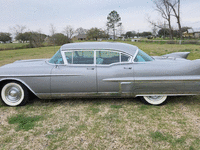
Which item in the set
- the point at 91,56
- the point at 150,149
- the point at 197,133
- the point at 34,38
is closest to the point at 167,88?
the point at 197,133

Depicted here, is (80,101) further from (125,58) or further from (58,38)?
(58,38)

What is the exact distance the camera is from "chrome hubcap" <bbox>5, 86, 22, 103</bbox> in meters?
3.45

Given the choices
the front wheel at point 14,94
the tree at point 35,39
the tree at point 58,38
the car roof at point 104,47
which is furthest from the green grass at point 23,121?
the tree at point 58,38

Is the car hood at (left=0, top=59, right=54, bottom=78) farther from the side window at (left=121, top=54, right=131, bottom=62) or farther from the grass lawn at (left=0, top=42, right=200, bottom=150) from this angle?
the side window at (left=121, top=54, right=131, bottom=62)

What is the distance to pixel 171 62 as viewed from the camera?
339cm

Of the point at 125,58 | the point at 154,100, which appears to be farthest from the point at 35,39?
the point at 154,100

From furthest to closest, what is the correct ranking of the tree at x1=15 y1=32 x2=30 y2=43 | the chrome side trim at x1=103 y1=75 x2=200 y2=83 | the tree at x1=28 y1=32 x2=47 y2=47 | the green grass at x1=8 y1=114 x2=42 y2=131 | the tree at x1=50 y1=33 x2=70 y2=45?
the tree at x1=15 y1=32 x2=30 y2=43 → the tree at x1=50 y1=33 x2=70 y2=45 → the tree at x1=28 y1=32 x2=47 y2=47 → the chrome side trim at x1=103 y1=75 x2=200 y2=83 → the green grass at x1=8 y1=114 x2=42 y2=131

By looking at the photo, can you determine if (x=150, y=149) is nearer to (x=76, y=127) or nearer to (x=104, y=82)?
(x=76, y=127)

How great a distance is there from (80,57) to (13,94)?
1710 millimetres

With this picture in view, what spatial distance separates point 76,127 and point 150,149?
1.25 metres

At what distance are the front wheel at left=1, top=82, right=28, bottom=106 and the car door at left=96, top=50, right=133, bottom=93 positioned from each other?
1690mm

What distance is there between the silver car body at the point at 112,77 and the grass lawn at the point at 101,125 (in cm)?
34

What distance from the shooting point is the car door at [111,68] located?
3.27 m

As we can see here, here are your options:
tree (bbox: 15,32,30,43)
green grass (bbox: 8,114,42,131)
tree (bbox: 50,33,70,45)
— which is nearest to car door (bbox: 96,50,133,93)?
green grass (bbox: 8,114,42,131)
